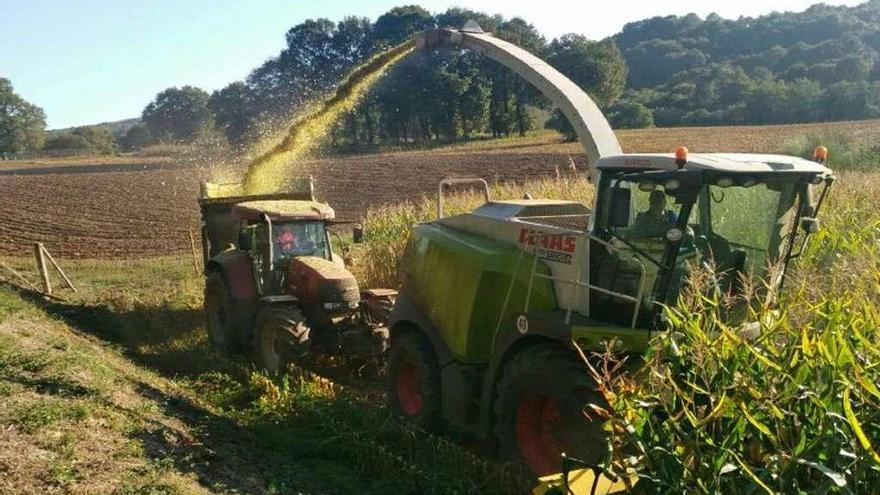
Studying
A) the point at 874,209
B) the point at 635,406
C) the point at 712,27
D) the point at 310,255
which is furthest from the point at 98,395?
the point at 712,27

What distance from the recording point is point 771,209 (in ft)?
17.8

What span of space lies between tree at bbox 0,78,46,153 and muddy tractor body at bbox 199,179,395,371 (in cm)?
9258

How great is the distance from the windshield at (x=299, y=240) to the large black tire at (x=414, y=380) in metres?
3.05

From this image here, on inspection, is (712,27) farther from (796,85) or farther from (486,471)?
(486,471)

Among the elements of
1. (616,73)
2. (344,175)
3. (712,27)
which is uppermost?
(712,27)

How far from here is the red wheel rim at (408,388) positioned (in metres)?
7.20

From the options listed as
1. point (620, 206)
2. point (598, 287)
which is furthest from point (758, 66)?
point (620, 206)

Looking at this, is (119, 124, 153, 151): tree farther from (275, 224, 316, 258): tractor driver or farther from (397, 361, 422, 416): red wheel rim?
(397, 361, 422, 416): red wheel rim

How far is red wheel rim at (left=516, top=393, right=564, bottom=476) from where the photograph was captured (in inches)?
219

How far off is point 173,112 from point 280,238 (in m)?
98.0

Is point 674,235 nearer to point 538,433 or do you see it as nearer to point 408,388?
point 538,433

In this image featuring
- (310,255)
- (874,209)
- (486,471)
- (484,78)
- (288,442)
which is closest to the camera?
(486,471)

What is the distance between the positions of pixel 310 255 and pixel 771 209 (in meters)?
6.30

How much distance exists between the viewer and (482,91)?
205 feet
